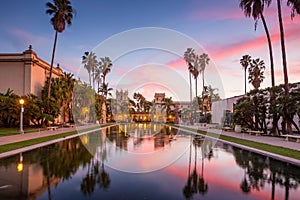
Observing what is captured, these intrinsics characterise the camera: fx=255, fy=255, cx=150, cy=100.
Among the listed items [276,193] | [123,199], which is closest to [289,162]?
[276,193]

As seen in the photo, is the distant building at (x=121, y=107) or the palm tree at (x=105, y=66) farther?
the distant building at (x=121, y=107)

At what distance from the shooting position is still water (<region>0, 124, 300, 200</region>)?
635 cm

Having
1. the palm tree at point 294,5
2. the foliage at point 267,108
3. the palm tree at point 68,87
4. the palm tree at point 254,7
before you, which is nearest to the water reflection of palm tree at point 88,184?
the foliage at point 267,108

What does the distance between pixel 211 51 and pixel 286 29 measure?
7646 millimetres

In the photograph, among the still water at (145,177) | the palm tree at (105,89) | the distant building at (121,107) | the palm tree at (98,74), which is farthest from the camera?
the distant building at (121,107)

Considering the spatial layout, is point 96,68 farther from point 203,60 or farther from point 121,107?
point 203,60

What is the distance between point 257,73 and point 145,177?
155ft

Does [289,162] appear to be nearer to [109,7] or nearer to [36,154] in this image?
[36,154]

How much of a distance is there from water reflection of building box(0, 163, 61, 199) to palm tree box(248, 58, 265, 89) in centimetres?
4810

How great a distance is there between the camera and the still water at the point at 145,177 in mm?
6348

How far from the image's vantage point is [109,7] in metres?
22.6

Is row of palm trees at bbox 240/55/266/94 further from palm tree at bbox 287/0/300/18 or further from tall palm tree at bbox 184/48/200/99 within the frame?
palm tree at bbox 287/0/300/18

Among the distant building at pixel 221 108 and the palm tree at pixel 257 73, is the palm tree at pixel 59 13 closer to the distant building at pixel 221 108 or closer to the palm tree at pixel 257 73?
the distant building at pixel 221 108

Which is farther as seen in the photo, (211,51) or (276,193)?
(211,51)
